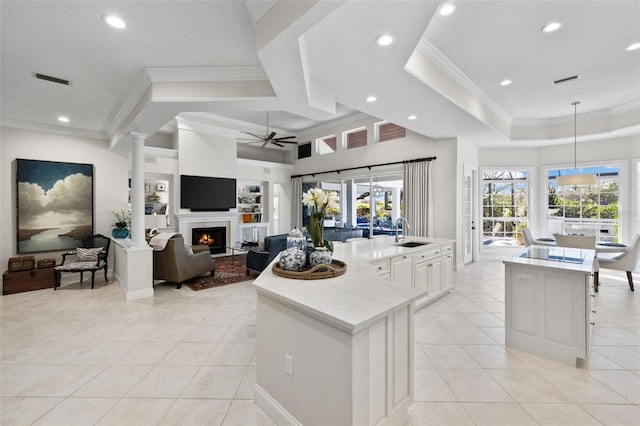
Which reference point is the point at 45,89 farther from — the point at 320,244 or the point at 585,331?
the point at 585,331

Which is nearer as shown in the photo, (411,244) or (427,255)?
(427,255)

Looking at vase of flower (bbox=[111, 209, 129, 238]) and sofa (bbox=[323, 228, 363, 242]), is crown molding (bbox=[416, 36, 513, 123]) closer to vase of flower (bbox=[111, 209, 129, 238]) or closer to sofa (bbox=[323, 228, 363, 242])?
sofa (bbox=[323, 228, 363, 242])

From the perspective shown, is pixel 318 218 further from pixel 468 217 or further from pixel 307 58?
pixel 468 217

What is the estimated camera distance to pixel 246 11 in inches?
88.4

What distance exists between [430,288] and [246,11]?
379 centimetres

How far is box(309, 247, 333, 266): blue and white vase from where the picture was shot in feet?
6.77

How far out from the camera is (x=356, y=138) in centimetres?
777

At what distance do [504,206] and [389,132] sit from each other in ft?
11.3

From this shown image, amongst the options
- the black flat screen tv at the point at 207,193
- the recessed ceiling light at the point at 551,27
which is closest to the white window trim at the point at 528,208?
the recessed ceiling light at the point at 551,27

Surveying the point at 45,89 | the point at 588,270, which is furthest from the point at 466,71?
A: the point at 45,89

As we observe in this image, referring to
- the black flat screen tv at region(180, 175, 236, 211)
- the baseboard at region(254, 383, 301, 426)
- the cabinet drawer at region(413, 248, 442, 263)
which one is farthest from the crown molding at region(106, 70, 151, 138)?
the cabinet drawer at region(413, 248, 442, 263)

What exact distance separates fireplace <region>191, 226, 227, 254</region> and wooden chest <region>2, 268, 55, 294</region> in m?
2.80

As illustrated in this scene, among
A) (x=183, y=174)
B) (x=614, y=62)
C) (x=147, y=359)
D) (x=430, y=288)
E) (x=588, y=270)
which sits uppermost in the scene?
(x=614, y=62)

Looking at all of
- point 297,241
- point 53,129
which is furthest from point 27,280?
point 297,241
